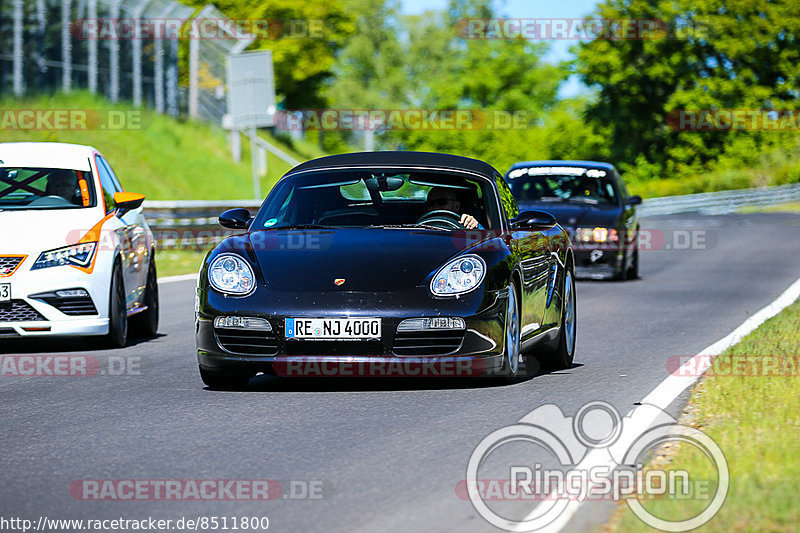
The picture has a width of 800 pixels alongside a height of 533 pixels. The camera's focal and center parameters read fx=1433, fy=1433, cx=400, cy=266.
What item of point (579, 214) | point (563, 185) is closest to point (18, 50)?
point (563, 185)

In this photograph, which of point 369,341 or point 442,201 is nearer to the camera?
point 369,341

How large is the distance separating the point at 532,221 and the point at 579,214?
10.5 metres

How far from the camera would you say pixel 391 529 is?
201 inches

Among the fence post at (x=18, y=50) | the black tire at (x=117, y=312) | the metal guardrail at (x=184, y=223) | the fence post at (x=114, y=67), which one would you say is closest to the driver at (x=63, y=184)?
the black tire at (x=117, y=312)

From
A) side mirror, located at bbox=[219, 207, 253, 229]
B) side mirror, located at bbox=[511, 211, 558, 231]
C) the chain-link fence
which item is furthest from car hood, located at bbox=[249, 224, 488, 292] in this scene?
the chain-link fence

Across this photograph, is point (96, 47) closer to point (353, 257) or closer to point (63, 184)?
point (63, 184)

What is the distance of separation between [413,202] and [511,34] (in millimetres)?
97255

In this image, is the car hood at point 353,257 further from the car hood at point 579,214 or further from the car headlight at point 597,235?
the car headlight at point 597,235

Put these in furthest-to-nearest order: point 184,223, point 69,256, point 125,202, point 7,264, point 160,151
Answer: point 160,151
point 184,223
point 125,202
point 69,256
point 7,264

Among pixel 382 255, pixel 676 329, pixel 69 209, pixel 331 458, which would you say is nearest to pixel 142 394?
pixel 382 255

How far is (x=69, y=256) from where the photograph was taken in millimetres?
11039

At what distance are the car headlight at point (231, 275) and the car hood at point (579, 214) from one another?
37.5 feet

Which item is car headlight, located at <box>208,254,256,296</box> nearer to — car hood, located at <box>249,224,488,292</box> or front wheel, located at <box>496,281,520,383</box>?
car hood, located at <box>249,224,488,292</box>

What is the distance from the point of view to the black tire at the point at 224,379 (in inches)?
341
